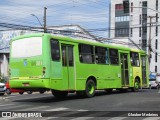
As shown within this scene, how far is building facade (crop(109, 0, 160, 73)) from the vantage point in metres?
96.8

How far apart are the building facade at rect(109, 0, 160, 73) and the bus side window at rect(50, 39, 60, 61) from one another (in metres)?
77.4

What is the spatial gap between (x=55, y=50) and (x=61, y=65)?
2.66 ft

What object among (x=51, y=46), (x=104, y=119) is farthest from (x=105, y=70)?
(x=104, y=119)

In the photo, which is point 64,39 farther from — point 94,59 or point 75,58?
point 94,59

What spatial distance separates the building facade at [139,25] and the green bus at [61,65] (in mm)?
73129

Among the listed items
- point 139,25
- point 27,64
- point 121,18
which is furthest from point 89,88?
point 121,18

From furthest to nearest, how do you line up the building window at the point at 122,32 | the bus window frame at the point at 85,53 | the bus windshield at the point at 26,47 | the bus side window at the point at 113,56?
the building window at the point at 122,32, the bus side window at the point at 113,56, the bus window frame at the point at 85,53, the bus windshield at the point at 26,47

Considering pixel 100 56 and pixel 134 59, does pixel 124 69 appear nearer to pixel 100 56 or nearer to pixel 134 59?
pixel 134 59

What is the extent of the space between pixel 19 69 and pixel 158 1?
274 feet

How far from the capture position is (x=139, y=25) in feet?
329

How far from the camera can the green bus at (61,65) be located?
17.8 meters

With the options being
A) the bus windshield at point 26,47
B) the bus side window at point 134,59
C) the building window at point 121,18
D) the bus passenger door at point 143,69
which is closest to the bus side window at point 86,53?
the bus windshield at point 26,47

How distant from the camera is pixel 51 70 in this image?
1772 centimetres

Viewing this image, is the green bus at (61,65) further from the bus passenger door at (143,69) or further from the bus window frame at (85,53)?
the bus passenger door at (143,69)
